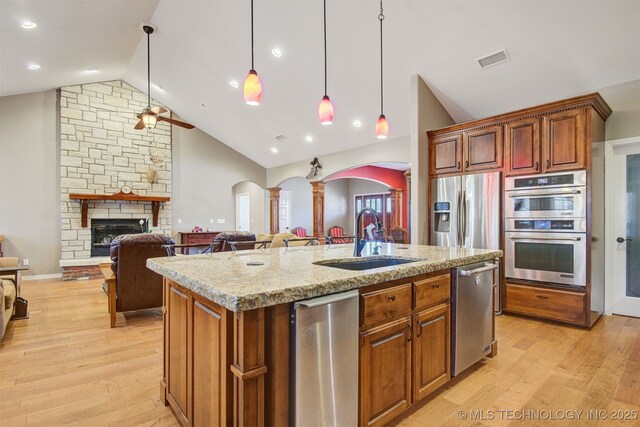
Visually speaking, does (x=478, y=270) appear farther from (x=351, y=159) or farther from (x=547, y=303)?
(x=351, y=159)

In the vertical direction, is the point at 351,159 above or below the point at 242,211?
above

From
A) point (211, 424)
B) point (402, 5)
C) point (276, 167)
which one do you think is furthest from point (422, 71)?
point (276, 167)

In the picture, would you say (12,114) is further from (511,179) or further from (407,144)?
(511,179)

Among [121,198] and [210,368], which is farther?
[121,198]

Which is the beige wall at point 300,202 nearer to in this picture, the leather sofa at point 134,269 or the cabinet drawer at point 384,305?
the leather sofa at point 134,269

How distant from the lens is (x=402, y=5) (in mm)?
3654

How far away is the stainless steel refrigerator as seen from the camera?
159 inches

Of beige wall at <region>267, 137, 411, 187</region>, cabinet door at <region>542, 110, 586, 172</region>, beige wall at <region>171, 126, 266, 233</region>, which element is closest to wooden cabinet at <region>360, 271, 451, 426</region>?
cabinet door at <region>542, 110, 586, 172</region>

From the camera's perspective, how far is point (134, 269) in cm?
375

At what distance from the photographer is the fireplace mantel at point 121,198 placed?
690 centimetres

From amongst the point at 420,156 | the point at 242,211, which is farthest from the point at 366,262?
the point at 242,211

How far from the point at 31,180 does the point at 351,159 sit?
21.7 ft

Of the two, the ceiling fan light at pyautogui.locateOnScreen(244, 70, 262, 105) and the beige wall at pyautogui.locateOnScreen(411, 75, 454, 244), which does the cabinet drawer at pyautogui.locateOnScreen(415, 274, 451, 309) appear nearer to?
the ceiling fan light at pyautogui.locateOnScreen(244, 70, 262, 105)

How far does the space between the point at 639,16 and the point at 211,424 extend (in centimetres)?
468
